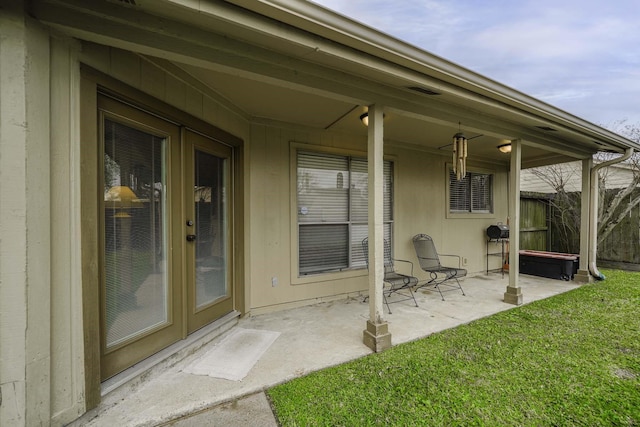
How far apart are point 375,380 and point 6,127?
8.49 ft

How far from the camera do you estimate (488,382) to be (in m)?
1.98

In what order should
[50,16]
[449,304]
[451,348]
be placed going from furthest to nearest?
[449,304] → [451,348] → [50,16]

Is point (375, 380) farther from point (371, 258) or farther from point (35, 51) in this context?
point (35, 51)

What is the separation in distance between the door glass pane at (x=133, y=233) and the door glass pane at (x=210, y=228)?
407 mm

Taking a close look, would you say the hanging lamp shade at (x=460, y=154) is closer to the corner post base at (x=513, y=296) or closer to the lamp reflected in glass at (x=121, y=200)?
the corner post base at (x=513, y=296)

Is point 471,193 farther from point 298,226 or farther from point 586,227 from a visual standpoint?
point 298,226

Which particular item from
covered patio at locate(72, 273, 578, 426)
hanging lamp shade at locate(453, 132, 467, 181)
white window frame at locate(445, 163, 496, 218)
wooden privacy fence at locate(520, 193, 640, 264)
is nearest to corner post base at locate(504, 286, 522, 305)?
covered patio at locate(72, 273, 578, 426)

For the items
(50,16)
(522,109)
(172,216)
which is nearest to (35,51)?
(50,16)

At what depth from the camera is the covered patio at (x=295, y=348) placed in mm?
1745

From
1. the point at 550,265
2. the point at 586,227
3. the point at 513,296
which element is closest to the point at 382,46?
the point at 513,296

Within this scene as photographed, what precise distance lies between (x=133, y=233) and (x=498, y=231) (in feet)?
19.3

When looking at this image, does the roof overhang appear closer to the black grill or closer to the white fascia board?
the white fascia board

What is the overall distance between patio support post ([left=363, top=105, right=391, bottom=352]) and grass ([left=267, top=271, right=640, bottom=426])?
0.19 m

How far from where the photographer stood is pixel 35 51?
4.47 ft
